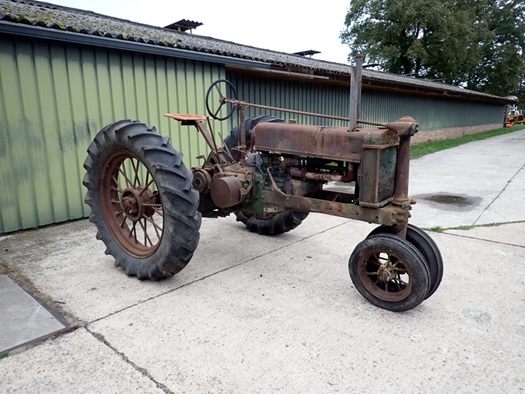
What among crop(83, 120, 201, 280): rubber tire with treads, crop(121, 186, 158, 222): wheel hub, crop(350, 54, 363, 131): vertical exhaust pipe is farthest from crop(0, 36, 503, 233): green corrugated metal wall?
crop(350, 54, 363, 131): vertical exhaust pipe

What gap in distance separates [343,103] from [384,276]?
8.87 meters

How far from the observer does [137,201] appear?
3.17m

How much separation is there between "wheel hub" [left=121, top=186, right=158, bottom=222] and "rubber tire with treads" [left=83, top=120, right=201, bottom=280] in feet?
0.98

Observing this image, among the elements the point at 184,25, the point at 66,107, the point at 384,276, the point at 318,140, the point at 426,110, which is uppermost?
the point at 184,25

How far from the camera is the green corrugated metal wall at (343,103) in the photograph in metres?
7.61

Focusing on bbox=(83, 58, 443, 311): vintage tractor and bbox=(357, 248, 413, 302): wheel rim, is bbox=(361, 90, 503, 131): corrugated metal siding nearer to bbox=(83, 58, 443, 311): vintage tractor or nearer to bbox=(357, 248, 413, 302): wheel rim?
bbox=(83, 58, 443, 311): vintage tractor

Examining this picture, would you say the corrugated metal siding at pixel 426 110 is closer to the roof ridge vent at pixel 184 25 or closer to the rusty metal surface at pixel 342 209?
the roof ridge vent at pixel 184 25

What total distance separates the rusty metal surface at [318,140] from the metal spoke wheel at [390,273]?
0.62m

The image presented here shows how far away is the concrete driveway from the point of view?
1.93 metres

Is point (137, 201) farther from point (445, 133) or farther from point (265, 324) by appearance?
point (445, 133)

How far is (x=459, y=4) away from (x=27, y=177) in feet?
115

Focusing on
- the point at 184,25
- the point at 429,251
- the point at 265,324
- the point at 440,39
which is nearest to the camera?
the point at 265,324

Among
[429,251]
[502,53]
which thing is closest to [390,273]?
[429,251]

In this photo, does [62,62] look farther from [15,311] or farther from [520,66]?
[520,66]
